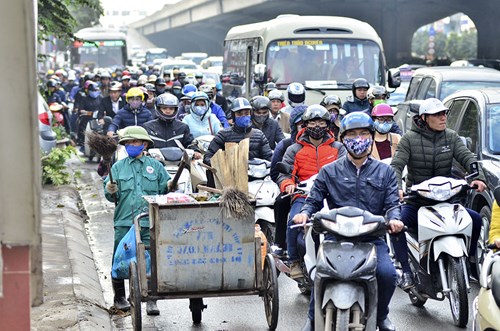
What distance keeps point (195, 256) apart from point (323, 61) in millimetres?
13742

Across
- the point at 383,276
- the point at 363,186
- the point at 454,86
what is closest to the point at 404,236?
the point at 363,186

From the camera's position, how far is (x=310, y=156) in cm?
921

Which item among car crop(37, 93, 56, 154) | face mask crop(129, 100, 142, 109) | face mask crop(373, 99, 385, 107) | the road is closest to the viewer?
the road

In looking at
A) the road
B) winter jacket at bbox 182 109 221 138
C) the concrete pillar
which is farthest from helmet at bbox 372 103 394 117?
the concrete pillar

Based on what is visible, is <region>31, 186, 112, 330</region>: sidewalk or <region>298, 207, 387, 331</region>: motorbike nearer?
<region>298, 207, 387, 331</region>: motorbike

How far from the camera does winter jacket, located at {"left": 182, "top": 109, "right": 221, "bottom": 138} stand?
14523 mm

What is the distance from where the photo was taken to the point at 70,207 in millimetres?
15141

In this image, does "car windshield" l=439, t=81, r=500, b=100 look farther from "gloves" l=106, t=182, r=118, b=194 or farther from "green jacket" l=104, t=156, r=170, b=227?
"gloves" l=106, t=182, r=118, b=194

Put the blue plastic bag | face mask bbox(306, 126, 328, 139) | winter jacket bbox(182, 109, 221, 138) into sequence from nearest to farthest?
the blue plastic bag, face mask bbox(306, 126, 328, 139), winter jacket bbox(182, 109, 221, 138)

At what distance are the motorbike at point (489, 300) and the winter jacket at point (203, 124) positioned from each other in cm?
871

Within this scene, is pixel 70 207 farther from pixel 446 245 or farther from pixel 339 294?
pixel 339 294

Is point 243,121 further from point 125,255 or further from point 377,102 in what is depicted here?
point 377,102

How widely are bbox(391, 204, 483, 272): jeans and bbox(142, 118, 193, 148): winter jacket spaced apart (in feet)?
15.1

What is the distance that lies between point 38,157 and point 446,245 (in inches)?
202
